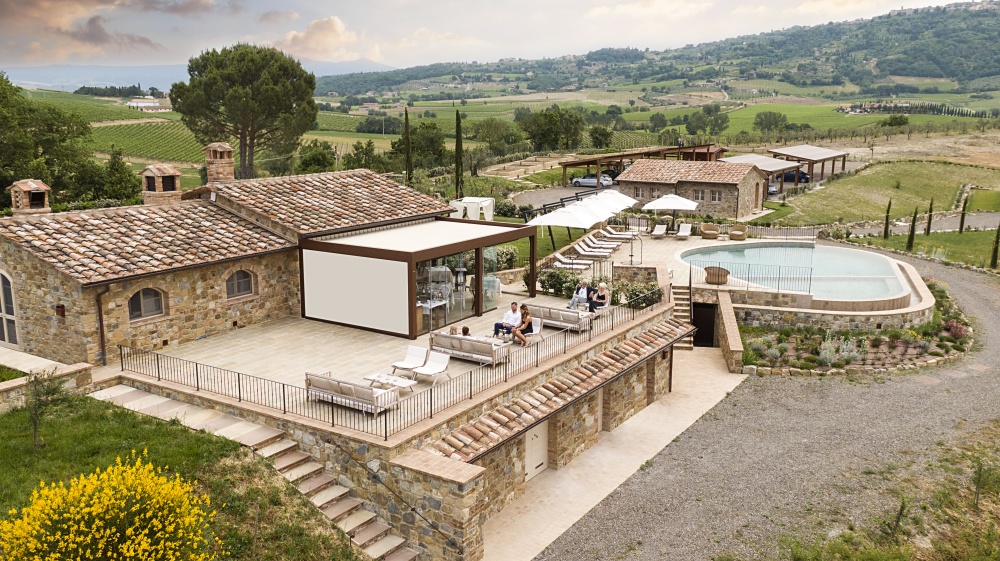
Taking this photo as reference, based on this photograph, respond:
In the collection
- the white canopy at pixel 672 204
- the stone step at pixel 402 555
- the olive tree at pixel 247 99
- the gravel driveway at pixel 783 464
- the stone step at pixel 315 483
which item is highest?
the olive tree at pixel 247 99

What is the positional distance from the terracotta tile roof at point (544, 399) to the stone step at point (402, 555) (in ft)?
5.72

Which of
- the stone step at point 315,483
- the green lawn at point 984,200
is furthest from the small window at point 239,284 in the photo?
the green lawn at point 984,200

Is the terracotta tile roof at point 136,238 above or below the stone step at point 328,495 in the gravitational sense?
above

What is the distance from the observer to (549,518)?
16.2 meters

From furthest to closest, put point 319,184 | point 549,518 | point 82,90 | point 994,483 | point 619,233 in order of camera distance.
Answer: point 82,90
point 619,233
point 319,184
point 994,483
point 549,518

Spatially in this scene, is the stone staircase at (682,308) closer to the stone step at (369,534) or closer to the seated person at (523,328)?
the seated person at (523,328)

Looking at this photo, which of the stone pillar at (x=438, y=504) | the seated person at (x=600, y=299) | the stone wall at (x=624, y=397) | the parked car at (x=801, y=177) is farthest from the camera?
the parked car at (x=801, y=177)

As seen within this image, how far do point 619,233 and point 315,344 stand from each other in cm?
2027

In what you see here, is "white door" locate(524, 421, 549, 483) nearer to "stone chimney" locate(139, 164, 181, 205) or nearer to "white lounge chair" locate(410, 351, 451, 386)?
"white lounge chair" locate(410, 351, 451, 386)

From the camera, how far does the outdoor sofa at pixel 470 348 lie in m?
17.4

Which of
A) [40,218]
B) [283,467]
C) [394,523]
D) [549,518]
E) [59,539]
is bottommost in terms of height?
[549,518]

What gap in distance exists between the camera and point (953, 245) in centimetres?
4356

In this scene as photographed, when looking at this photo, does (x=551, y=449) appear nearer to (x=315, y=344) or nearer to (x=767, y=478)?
(x=767, y=478)

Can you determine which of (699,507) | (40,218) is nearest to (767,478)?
(699,507)
